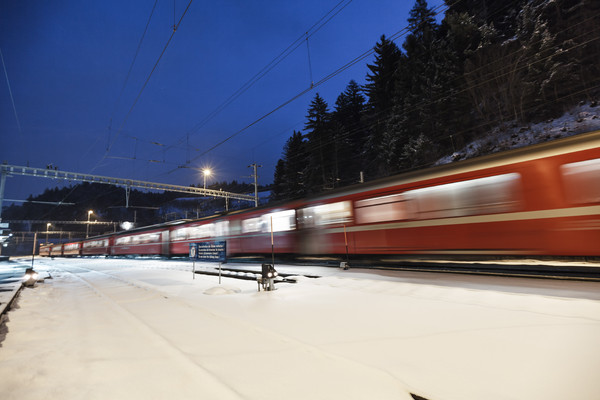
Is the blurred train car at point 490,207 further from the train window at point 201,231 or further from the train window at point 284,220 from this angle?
the train window at point 201,231

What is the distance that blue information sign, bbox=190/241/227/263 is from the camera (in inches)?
331

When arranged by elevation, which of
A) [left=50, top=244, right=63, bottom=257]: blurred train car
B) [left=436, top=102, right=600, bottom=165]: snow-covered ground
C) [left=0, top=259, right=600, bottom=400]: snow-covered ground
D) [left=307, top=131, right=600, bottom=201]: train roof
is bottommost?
[left=0, top=259, right=600, bottom=400]: snow-covered ground

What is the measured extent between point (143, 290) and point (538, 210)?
9.66 metres

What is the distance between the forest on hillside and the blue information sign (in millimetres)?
15628

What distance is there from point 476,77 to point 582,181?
2862 cm

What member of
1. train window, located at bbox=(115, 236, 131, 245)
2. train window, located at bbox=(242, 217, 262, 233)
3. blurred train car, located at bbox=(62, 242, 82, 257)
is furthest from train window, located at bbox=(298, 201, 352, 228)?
blurred train car, located at bbox=(62, 242, 82, 257)

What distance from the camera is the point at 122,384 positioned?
236cm

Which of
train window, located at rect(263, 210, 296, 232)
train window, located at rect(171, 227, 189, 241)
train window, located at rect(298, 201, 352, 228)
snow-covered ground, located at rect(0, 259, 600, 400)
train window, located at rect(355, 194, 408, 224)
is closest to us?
snow-covered ground, located at rect(0, 259, 600, 400)

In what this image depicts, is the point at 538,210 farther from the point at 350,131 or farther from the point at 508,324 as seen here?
the point at 350,131

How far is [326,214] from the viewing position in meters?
10.6

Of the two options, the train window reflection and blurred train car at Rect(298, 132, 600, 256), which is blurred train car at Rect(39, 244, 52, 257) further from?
blurred train car at Rect(298, 132, 600, 256)

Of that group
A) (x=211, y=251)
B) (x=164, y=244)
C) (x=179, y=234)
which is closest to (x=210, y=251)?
(x=211, y=251)

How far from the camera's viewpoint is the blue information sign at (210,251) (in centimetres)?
841

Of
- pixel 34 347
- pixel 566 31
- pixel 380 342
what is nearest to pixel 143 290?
pixel 34 347
